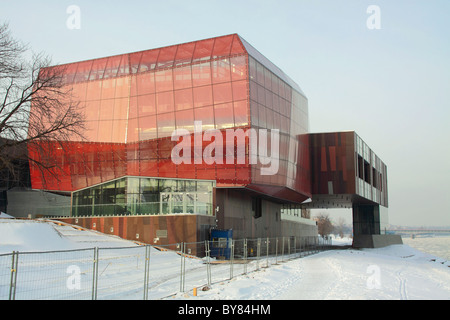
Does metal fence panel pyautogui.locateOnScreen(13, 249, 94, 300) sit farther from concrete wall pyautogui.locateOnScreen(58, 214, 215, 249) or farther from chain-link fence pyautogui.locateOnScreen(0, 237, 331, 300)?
concrete wall pyautogui.locateOnScreen(58, 214, 215, 249)

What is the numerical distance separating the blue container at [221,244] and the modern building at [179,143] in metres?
0.82

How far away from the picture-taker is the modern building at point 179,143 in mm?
35188

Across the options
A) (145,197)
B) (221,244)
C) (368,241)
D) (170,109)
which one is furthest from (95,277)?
(368,241)

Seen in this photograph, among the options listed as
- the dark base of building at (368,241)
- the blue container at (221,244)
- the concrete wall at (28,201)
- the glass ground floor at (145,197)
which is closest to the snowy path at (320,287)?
the blue container at (221,244)

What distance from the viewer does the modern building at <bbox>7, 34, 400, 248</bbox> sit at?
35.2 m

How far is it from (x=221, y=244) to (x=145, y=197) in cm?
→ 964

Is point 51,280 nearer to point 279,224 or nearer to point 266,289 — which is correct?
point 266,289

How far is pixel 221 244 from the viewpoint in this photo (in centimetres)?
3203

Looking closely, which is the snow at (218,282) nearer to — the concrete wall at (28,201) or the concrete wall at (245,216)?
the concrete wall at (245,216)

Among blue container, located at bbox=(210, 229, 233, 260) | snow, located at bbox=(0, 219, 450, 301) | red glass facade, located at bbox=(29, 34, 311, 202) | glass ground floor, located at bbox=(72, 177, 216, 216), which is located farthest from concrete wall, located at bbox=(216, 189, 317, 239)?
snow, located at bbox=(0, 219, 450, 301)

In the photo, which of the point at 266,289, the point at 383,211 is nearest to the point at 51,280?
the point at 266,289

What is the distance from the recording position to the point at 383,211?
75.3m

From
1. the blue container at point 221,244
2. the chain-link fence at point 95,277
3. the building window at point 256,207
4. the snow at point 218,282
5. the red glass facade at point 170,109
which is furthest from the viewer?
the building window at point 256,207

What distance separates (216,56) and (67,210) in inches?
749
